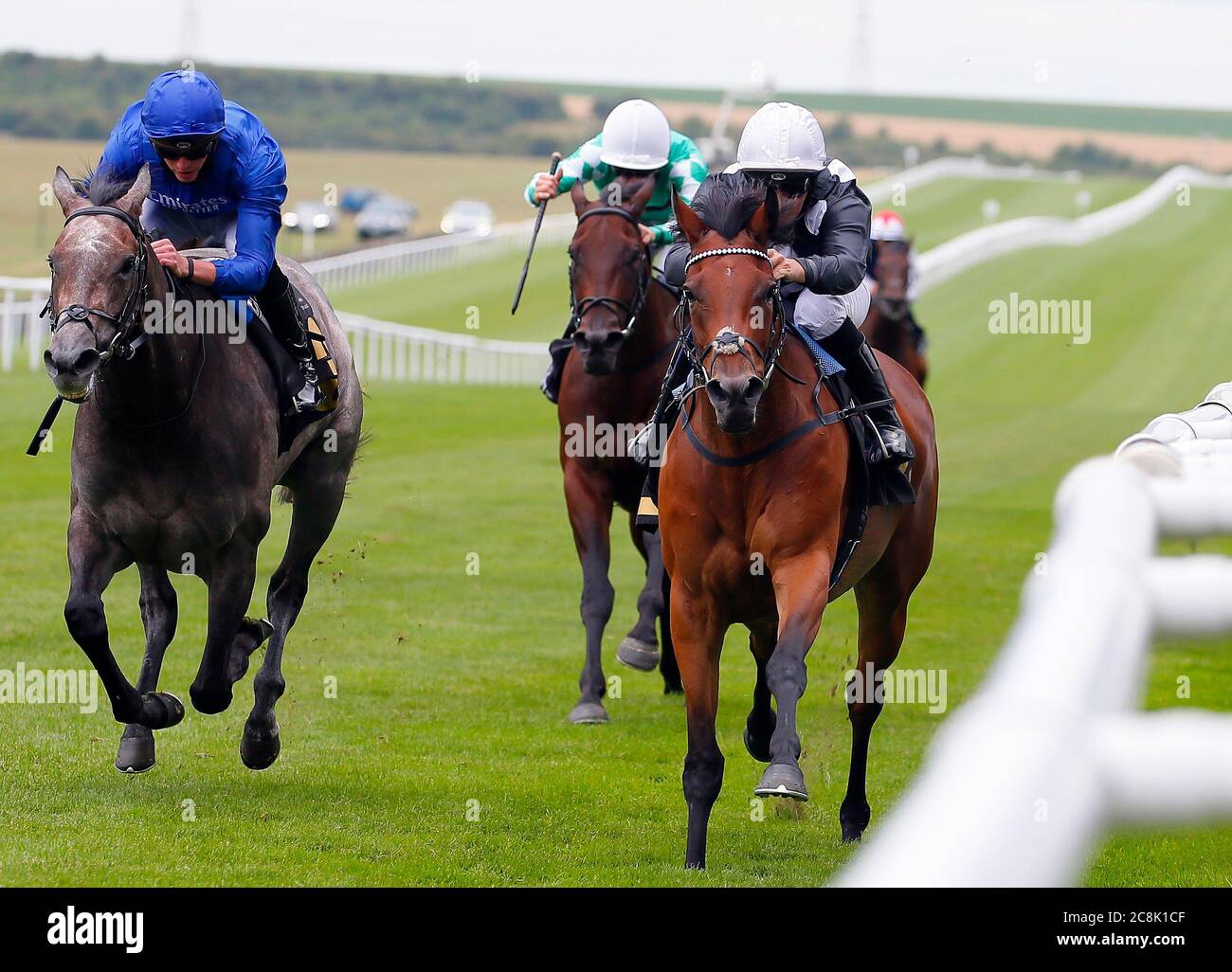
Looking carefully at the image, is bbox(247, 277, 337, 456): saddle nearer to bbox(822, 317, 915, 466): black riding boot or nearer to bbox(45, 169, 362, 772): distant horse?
bbox(45, 169, 362, 772): distant horse

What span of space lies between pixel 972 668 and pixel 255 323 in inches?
204

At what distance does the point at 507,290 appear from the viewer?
133 ft

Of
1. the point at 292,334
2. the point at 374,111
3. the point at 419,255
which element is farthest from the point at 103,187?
the point at 374,111

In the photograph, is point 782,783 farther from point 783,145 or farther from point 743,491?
point 783,145

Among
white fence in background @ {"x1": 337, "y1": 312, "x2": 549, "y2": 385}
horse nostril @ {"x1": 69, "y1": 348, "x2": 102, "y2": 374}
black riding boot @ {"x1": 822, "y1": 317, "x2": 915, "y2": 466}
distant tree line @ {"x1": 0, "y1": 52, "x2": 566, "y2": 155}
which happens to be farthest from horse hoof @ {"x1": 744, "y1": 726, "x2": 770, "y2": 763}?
distant tree line @ {"x1": 0, "y1": 52, "x2": 566, "y2": 155}

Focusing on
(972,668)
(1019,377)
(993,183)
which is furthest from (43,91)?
(972,668)

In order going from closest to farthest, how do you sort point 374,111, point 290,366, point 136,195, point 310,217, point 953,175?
point 136,195 → point 290,366 → point 310,217 → point 953,175 → point 374,111

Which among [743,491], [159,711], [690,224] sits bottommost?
[159,711]

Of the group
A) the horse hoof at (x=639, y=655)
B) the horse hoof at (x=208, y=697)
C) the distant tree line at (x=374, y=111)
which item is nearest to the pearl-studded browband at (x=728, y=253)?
the horse hoof at (x=208, y=697)

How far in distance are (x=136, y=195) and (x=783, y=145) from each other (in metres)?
2.27

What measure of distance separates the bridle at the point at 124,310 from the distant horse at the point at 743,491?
69.4 inches

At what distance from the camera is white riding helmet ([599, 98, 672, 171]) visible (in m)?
9.12

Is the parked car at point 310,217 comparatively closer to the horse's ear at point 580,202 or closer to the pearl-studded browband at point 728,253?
the horse's ear at point 580,202
